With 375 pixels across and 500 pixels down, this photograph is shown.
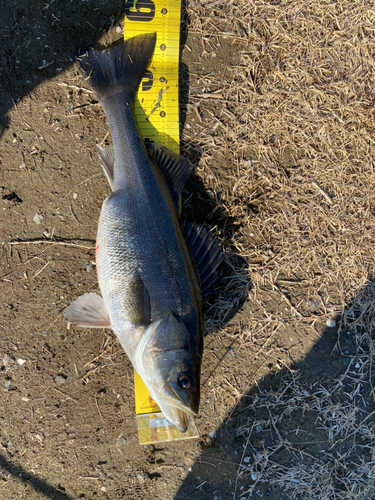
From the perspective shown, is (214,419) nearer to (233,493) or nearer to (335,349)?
(233,493)

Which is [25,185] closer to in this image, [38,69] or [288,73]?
[38,69]

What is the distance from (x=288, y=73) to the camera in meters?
3.45

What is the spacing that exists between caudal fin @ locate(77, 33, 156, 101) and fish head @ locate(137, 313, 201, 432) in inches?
85.2

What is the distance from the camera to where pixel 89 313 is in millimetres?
2982

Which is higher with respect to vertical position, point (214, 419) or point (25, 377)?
point (25, 377)

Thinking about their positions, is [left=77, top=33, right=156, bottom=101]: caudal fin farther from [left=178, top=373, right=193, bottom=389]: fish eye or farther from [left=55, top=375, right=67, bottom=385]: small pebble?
[left=55, top=375, right=67, bottom=385]: small pebble

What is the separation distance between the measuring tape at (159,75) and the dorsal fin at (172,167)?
323 mm

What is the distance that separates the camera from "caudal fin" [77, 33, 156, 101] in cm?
314

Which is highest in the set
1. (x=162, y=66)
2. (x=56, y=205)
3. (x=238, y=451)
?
(x=162, y=66)

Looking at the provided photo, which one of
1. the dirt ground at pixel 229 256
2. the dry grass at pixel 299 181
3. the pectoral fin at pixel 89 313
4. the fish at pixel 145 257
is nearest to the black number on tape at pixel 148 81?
the fish at pixel 145 257

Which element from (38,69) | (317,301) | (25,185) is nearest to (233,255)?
(317,301)

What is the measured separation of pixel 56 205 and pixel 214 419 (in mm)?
2677

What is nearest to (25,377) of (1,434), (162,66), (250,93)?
(1,434)

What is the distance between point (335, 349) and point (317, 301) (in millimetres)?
526
